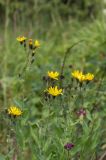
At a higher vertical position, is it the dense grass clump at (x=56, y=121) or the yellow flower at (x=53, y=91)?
the yellow flower at (x=53, y=91)

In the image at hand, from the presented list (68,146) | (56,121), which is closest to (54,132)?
(56,121)

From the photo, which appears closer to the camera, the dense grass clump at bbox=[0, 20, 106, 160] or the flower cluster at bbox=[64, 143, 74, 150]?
the flower cluster at bbox=[64, 143, 74, 150]

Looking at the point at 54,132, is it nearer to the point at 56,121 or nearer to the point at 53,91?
the point at 56,121

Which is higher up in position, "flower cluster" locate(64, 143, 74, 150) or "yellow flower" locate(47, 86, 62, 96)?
"yellow flower" locate(47, 86, 62, 96)

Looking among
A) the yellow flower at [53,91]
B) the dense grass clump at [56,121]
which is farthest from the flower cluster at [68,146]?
the yellow flower at [53,91]

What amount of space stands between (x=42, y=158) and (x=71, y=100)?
0.45 meters

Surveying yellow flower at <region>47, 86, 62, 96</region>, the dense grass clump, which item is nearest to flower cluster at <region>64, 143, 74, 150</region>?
the dense grass clump

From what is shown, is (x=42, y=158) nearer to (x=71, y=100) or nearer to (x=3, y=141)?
(x=71, y=100)

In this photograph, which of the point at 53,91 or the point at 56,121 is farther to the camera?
the point at 56,121

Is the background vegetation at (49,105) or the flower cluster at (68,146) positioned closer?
the flower cluster at (68,146)

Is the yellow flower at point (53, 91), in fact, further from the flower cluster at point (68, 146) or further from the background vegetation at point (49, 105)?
the flower cluster at point (68, 146)

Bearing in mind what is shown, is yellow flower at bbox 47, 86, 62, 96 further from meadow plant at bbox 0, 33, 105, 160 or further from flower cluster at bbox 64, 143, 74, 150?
flower cluster at bbox 64, 143, 74, 150

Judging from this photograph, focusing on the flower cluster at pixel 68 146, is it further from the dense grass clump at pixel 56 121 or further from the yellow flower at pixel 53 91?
the yellow flower at pixel 53 91

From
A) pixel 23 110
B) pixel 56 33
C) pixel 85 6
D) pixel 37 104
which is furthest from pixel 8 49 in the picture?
pixel 85 6
